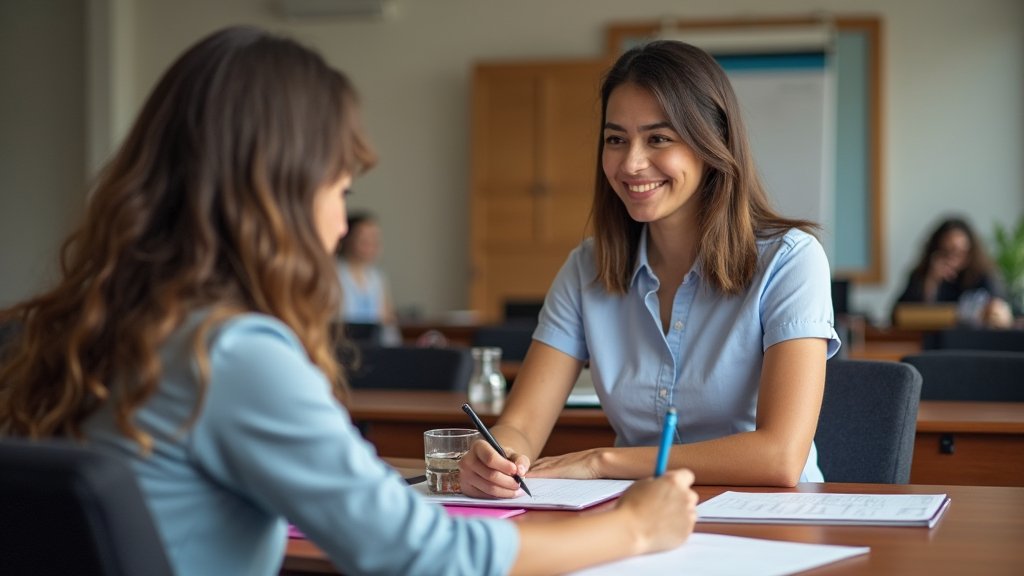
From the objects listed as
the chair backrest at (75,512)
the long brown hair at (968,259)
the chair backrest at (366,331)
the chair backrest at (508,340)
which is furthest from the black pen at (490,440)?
the long brown hair at (968,259)

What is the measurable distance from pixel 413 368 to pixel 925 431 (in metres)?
1.38

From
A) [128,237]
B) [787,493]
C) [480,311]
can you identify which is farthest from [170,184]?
[480,311]

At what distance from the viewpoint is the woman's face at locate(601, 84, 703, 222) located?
1.99 meters

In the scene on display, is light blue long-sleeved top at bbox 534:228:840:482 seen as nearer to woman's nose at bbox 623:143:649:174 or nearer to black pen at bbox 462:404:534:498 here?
woman's nose at bbox 623:143:649:174

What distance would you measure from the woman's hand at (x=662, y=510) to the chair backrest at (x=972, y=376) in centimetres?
173

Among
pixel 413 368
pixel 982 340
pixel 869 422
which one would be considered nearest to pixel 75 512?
pixel 869 422

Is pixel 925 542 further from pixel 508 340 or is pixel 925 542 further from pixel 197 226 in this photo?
pixel 508 340

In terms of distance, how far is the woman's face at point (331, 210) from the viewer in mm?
1100

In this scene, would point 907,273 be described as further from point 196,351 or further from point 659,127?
point 196,351

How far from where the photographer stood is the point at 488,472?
1.59 meters

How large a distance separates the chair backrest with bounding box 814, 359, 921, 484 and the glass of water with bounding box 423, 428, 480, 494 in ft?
2.51

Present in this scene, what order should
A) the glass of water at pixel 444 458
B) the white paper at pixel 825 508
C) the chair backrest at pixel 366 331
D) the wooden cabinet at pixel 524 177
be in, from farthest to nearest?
the wooden cabinet at pixel 524 177 → the chair backrest at pixel 366 331 → the glass of water at pixel 444 458 → the white paper at pixel 825 508

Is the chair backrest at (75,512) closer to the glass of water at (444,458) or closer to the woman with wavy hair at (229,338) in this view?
the woman with wavy hair at (229,338)

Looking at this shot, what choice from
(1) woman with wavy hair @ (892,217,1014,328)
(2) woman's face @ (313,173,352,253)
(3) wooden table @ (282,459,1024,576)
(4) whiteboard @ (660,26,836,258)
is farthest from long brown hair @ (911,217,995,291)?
(2) woman's face @ (313,173,352,253)
